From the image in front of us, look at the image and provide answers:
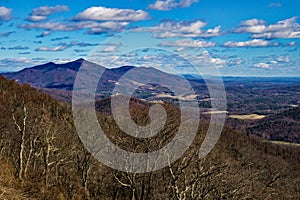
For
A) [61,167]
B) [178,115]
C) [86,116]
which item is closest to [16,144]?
[61,167]

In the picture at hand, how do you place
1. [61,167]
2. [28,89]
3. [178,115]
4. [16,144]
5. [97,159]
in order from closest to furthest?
[178,115]
[97,159]
[61,167]
[16,144]
[28,89]

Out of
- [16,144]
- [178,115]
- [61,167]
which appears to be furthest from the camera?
[16,144]

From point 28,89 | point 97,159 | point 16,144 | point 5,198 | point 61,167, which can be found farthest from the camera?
point 28,89

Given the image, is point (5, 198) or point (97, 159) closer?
point (5, 198)

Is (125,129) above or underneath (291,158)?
above

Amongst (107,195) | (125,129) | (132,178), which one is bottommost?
(107,195)

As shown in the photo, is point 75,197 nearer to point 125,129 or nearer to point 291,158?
point 125,129

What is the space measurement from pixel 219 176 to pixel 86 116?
50.9ft

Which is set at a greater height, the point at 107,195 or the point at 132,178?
the point at 132,178

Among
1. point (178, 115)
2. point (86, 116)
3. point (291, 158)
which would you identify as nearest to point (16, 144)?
point (86, 116)

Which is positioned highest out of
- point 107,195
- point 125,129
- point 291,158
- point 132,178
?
point 125,129

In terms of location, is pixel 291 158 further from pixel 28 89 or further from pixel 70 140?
pixel 70 140

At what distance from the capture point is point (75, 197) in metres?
29.9

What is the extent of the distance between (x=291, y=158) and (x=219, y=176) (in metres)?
112
